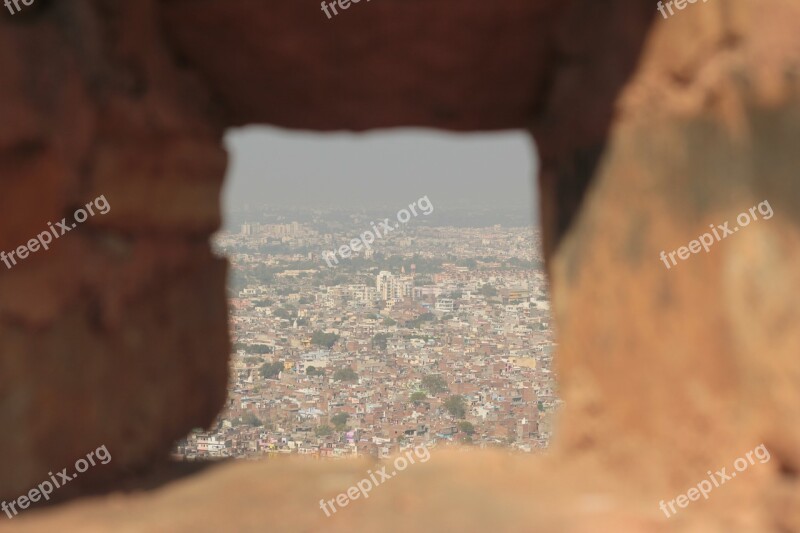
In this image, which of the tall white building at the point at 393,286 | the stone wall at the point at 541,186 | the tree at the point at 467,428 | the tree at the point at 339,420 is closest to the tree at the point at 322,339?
the tree at the point at 339,420

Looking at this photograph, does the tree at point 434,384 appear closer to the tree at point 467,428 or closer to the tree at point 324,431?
the tree at point 467,428

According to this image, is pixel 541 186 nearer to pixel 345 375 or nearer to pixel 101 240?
pixel 101 240

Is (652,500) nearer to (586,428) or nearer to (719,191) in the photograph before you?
(586,428)

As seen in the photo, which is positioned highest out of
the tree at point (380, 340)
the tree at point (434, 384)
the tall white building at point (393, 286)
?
the tree at point (434, 384)

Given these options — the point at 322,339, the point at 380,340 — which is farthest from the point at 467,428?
the point at 380,340

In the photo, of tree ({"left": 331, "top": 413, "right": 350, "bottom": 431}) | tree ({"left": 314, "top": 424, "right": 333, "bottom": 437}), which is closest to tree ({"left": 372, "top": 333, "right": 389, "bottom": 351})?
tree ({"left": 331, "top": 413, "right": 350, "bottom": 431})
